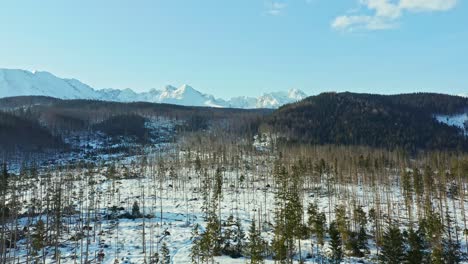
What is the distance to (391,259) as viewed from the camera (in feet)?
163

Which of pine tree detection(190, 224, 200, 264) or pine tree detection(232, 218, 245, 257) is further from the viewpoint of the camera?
pine tree detection(232, 218, 245, 257)

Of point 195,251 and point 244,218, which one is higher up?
point 195,251

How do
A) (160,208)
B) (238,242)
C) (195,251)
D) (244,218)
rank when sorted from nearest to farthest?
(195,251), (238,242), (244,218), (160,208)

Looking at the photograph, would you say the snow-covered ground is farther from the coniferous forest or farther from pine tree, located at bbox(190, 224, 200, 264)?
pine tree, located at bbox(190, 224, 200, 264)

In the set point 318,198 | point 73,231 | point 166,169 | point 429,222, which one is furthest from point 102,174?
point 429,222

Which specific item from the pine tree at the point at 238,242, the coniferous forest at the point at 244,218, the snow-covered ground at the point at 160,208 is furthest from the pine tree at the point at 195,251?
the pine tree at the point at 238,242

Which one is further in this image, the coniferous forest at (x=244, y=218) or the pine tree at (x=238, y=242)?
the pine tree at (x=238, y=242)

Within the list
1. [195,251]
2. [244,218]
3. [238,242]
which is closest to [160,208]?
[244,218]

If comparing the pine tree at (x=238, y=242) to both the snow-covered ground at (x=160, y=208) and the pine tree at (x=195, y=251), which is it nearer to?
the snow-covered ground at (x=160, y=208)

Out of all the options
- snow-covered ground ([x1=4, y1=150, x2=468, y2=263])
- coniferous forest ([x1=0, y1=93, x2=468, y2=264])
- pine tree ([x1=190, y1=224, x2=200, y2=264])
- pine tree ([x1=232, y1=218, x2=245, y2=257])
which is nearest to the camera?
pine tree ([x1=190, y1=224, x2=200, y2=264])

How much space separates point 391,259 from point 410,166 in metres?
136

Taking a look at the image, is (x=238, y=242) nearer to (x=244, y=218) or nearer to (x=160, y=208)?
(x=244, y=218)

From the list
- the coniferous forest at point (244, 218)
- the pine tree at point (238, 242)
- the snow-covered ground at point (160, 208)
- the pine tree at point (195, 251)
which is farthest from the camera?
the snow-covered ground at point (160, 208)

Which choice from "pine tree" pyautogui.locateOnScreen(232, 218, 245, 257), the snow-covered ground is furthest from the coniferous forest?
the snow-covered ground
